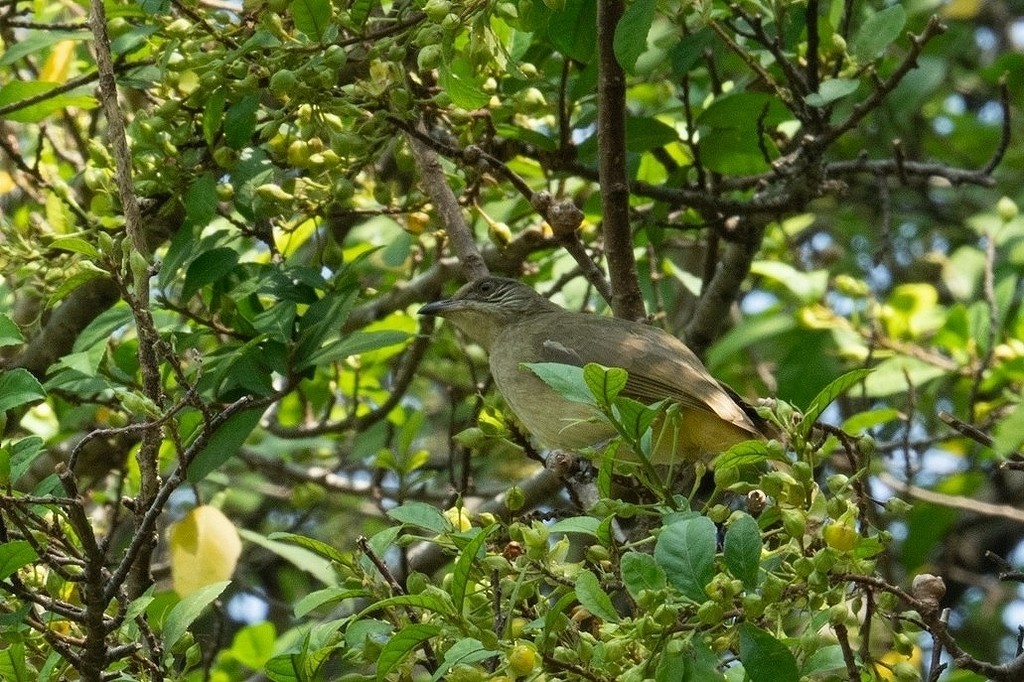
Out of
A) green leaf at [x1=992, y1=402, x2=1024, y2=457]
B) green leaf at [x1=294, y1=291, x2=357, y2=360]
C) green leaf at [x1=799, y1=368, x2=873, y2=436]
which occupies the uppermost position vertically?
green leaf at [x1=294, y1=291, x2=357, y2=360]

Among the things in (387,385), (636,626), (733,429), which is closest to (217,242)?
(733,429)

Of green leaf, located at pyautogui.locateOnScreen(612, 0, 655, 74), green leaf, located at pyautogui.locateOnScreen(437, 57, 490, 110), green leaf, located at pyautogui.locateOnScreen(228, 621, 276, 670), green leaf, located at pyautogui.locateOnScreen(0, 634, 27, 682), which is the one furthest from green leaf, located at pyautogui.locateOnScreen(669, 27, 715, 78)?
green leaf, located at pyautogui.locateOnScreen(228, 621, 276, 670)

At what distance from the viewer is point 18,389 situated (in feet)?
11.7

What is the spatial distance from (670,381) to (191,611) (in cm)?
245

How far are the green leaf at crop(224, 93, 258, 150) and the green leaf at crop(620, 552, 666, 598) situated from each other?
2.06m

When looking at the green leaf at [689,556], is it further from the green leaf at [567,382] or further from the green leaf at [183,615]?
the green leaf at [183,615]

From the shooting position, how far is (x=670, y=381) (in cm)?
523

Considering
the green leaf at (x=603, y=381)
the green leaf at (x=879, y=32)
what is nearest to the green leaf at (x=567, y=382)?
the green leaf at (x=603, y=381)

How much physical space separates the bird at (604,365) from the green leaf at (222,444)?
1.15 meters

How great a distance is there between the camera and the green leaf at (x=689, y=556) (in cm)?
257

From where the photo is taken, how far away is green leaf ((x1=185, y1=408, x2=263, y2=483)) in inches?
168

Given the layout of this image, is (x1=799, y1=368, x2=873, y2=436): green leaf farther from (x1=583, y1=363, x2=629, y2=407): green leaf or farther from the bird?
the bird

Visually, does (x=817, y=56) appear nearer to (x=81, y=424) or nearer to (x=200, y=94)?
(x=200, y=94)

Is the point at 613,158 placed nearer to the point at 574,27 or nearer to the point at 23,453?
the point at 574,27
